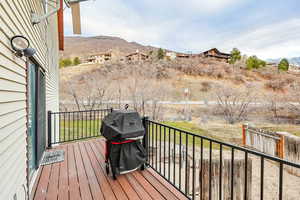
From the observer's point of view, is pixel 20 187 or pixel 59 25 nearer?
pixel 20 187

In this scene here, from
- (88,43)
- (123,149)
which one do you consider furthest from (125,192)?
(88,43)

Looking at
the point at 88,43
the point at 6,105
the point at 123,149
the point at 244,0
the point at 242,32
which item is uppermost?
Answer: the point at 88,43

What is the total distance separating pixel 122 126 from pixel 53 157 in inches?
79.0

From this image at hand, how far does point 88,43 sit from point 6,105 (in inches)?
2110

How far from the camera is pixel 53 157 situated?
3.05 meters

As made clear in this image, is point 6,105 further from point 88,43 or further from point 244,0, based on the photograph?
point 88,43

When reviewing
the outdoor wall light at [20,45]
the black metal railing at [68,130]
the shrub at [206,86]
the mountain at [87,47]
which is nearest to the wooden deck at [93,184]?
the black metal railing at [68,130]

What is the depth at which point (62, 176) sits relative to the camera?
233cm

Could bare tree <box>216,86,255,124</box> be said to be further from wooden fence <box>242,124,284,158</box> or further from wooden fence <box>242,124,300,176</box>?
wooden fence <box>242,124,300,176</box>

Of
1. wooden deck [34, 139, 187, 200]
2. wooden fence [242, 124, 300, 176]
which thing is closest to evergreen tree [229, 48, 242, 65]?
wooden fence [242, 124, 300, 176]

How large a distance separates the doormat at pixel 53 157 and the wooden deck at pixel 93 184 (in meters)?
0.17

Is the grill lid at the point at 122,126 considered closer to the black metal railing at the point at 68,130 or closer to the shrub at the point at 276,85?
the black metal railing at the point at 68,130

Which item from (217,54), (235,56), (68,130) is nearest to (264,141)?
(68,130)

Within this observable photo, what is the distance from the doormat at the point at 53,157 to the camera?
113 inches
